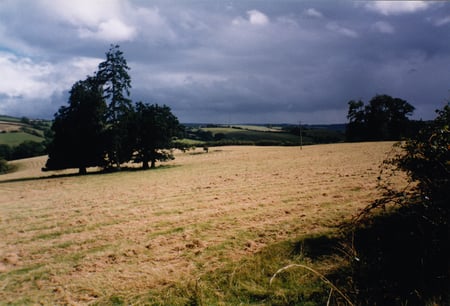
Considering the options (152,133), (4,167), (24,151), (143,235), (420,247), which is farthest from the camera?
(24,151)

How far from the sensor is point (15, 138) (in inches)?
3688

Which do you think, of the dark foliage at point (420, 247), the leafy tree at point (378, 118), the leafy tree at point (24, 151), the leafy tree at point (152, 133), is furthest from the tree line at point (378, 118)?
the leafy tree at point (24, 151)

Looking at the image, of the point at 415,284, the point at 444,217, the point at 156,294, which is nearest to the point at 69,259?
the point at 156,294

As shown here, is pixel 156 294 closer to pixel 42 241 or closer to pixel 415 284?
pixel 415 284

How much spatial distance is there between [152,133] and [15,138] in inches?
3453

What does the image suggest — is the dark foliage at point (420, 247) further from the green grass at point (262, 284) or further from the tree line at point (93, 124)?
the tree line at point (93, 124)

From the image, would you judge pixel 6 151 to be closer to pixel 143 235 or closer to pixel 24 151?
pixel 24 151

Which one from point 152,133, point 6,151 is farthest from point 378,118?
point 6,151

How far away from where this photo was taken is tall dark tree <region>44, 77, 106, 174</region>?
1328 inches

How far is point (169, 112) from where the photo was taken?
4141cm

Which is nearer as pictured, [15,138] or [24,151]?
[24,151]

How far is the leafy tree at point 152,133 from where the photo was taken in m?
38.6

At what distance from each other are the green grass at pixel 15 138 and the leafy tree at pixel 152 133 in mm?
76206

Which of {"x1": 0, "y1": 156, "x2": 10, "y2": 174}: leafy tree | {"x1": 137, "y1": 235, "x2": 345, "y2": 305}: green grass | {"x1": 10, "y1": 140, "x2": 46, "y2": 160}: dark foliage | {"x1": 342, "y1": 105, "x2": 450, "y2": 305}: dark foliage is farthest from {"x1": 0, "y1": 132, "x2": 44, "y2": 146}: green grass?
{"x1": 342, "y1": 105, "x2": 450, "y2": 305}: dark foliage
